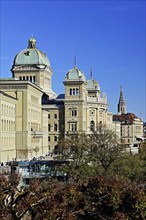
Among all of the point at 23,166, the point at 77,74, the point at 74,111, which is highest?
the point at 77,74

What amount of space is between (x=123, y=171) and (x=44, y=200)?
27.9 metres

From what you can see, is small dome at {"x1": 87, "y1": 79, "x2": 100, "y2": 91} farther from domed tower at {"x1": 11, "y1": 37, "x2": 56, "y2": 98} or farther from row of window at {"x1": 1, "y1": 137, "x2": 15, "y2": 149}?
row of window at {"x1": 1, "y1": 137, "x2": 15, "y2": 149}

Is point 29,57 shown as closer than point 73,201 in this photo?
No

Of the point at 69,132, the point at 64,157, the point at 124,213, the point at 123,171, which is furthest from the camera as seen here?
the point at 69,132

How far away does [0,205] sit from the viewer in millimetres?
26109

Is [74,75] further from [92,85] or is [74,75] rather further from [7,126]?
[7,126]

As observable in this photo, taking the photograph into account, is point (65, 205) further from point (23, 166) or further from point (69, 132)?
point (69, 132)

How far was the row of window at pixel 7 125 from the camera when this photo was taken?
8412cm

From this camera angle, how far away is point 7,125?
87.1 metres

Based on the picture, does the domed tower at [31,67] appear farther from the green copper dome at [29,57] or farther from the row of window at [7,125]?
the row of window at [7,125]

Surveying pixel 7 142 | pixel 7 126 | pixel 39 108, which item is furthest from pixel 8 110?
pixel 39 108

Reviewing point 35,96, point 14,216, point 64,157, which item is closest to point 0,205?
point 14,216

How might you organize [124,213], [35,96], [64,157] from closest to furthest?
[124,213] → [64,157] → [35,96]

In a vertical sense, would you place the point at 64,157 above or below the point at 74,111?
below
